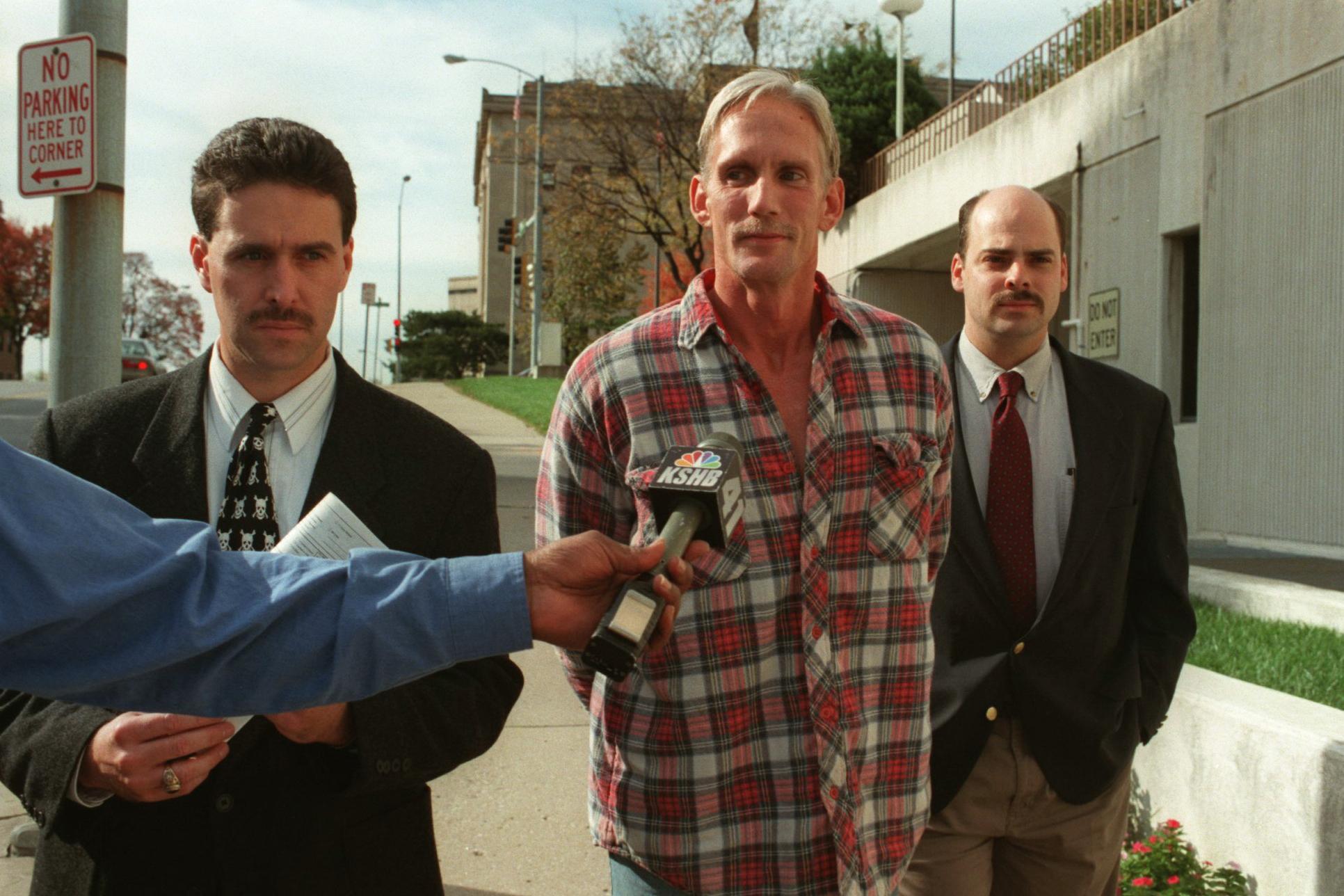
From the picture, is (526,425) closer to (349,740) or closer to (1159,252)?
(1159,252)

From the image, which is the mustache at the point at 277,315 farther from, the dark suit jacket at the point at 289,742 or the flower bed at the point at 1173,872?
the flower bed at the point at 1173,872

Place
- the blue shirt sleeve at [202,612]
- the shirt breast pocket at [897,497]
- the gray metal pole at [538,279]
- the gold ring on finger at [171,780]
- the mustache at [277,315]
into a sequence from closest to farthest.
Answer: the blue shirt sleeve at [202,612] < the gold ring on finger at [171,780] < the mustache at [277,315] < the shirt breast pocket at [897,497] < the gray metal pole at [538,279]

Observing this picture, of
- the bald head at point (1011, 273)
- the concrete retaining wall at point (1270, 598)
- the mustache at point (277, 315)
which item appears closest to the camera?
the mustache at point (277, 315)

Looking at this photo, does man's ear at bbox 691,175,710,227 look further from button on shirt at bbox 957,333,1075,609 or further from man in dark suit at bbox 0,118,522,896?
button on shirt at bbox 957,333,1075,609

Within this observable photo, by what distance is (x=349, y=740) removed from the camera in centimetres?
208

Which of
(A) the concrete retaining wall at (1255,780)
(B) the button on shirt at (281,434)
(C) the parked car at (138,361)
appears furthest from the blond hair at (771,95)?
(C) the parked car at (138,361)

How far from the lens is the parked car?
29.0m

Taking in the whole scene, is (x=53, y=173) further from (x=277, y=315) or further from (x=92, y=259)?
(x=277, y=315)

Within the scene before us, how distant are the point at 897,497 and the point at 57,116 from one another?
12.8ft

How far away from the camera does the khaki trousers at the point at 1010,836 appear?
3.02 m

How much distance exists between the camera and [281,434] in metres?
2.34

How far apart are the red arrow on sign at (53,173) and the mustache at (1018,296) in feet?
11.4

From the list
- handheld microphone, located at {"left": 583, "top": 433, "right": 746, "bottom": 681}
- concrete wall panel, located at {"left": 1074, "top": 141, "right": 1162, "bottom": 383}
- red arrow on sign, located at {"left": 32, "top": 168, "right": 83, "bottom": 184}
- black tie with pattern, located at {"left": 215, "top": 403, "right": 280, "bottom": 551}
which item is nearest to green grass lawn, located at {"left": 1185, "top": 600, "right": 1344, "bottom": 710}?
handheld microphone, located at {"left": 583, "top": 433, "right": 746, "bottom": 681}

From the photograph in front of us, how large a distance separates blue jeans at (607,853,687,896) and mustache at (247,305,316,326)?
46.6 inches
